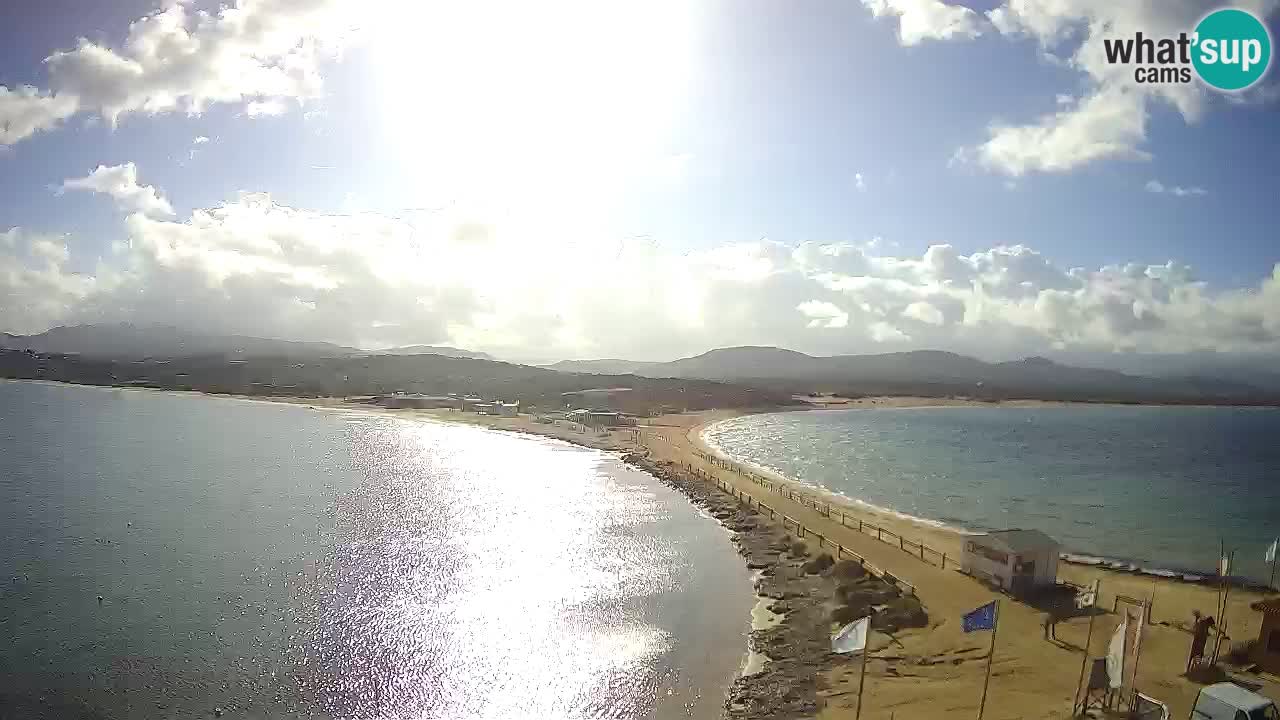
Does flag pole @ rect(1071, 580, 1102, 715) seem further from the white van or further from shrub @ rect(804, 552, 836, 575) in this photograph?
shrub @ rect(804, 552, 836, 575)

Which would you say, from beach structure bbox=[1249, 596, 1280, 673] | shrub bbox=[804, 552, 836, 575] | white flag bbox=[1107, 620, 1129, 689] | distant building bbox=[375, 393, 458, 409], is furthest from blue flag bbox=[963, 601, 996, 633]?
distant building bbox=[375, 393, 458, 409]

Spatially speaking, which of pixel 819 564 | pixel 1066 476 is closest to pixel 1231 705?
pixel 819 564

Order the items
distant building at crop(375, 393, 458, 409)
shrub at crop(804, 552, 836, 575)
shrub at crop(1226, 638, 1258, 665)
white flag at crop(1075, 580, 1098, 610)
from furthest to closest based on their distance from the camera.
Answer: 1. distant building at crop(375, 393, 458, 409)
2. shrub at crop(804, 552, 836, 575)
3. white flag at crop(1075, 580, 1098, 610)
4. shrub at crop(1226, 638, 1258, 665)

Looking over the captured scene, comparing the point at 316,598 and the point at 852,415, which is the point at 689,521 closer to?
the point at 316,598

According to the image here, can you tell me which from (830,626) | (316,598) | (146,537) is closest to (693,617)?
(830,626)

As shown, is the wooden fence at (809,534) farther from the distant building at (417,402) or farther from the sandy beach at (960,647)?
the distant building at (417,402)
